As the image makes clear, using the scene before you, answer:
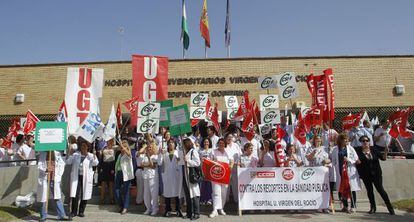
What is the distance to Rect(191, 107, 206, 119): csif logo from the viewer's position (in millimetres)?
14641

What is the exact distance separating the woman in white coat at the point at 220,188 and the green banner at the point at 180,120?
0.93 metres

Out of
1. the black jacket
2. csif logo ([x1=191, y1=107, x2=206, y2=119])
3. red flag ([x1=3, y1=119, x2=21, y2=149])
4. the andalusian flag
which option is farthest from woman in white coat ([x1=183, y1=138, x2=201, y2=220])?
the andalusian flag

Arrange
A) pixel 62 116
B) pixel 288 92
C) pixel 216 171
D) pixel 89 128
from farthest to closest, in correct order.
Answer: pixel 288 92, pixel 62 116, pixel 89 128, pixel 216 171

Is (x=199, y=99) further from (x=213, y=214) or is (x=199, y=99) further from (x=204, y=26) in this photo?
(x=204, y=26)

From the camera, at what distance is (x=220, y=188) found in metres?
9.83

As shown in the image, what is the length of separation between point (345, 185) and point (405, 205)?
7.51ft

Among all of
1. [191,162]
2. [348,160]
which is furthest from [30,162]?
[348,160]

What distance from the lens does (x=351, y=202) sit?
10.0 m

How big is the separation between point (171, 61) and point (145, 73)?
1052 centimetres

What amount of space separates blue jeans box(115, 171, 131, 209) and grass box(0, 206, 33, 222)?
2257 mm

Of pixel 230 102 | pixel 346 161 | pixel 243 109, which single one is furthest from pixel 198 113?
pixel 346 161

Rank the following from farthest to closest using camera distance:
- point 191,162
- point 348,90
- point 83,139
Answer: point 348,90, point 83,139, point 191,162

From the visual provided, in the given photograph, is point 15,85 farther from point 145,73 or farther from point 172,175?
point 172,175

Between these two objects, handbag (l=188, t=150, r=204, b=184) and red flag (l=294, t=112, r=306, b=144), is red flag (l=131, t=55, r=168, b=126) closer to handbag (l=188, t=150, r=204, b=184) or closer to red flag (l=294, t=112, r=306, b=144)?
handbag (l=188, t=150, r=204, b=184)
